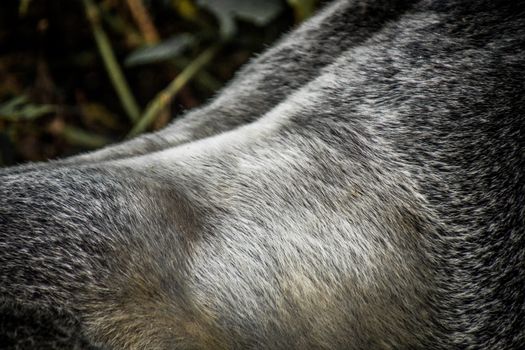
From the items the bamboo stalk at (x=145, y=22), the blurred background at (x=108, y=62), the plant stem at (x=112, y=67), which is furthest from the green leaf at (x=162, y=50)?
the plant stem at (x=112, y=67)

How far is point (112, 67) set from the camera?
3.42m

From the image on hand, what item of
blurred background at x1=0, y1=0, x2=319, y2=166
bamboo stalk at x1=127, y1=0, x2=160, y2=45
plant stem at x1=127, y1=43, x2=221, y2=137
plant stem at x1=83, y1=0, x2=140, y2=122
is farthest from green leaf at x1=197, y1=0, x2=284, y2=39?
plant stem at x1=83, y1=0, x2=140, y2=122

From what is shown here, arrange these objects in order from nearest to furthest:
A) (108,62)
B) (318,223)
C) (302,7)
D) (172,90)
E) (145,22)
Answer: (318,223), (302,7), (172,90), (145,22), (108,62)

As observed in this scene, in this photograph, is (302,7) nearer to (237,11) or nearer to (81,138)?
(237,11)

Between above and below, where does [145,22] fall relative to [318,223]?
below

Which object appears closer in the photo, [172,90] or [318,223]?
[318,223]

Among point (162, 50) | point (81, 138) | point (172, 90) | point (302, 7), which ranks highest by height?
point (302, 7)

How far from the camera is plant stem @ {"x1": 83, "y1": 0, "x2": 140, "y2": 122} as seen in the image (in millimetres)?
3375

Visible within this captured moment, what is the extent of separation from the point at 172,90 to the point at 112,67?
13.8 inches

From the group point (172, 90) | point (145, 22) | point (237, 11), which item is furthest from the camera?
point (145, 22)

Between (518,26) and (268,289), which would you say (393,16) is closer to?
(518,26)

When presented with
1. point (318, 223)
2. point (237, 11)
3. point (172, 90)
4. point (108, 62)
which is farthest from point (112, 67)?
point (318, 223)

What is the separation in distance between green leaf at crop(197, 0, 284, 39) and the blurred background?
0.75 feet

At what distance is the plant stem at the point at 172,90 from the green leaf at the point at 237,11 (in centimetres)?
35
